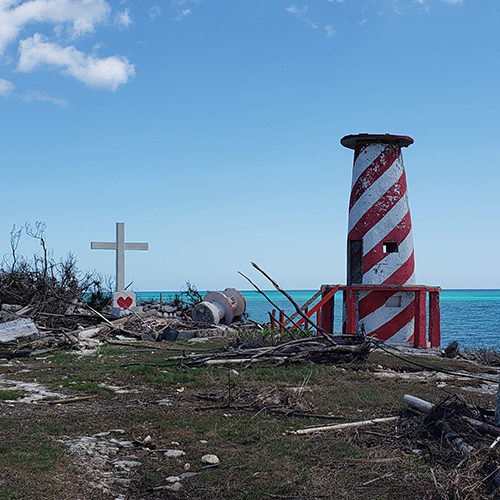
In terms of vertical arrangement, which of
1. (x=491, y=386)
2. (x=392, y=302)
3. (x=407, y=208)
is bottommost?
(x=491, y=386)

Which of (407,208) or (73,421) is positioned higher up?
(407,208)

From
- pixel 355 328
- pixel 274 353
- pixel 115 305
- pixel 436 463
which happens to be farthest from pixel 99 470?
pixel 115 305

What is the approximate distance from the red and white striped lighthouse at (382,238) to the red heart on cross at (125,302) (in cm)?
925

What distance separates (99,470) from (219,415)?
6.90 feet

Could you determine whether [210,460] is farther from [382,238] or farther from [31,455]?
[382,238]

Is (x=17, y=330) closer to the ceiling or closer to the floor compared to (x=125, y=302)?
closer to the floor

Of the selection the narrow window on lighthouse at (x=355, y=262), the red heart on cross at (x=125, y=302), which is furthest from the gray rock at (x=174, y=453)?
the red heart on cross at (x=125, y=302)

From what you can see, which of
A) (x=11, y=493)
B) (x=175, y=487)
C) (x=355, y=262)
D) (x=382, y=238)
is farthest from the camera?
(x=355, y=262)

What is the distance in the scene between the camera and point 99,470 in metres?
4.96

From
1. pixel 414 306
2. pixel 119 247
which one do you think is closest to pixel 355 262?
pixel 414 306

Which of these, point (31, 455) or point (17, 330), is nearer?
point (31, 455)

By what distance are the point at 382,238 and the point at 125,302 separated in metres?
A: 10.2

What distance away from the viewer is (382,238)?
1439cm

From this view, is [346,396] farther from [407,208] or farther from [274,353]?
[407,208]
